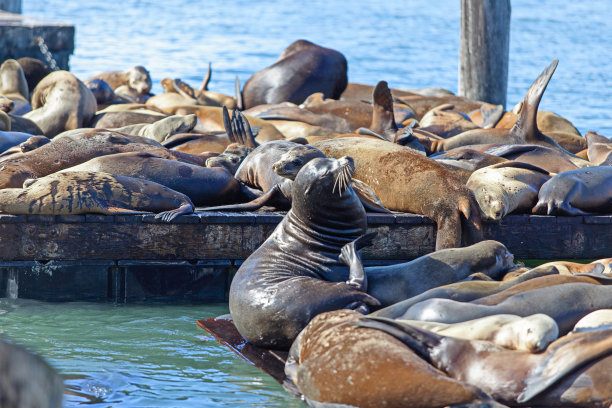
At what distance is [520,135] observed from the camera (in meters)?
8.45

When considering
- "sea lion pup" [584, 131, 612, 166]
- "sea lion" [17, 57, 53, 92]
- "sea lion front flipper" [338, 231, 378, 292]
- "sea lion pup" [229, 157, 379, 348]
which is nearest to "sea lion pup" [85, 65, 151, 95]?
"sea lion" [17, 57, 53, 92]

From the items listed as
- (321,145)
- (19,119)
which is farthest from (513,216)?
(19,119)

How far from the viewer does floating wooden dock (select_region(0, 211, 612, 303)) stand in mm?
5637

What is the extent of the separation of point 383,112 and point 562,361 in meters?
5.51

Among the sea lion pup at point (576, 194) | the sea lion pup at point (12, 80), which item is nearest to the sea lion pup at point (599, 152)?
the sea lion pup at point (576, 194)

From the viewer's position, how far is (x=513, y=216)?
20.5 feet

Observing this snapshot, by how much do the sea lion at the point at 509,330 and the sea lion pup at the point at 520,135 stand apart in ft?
15.1

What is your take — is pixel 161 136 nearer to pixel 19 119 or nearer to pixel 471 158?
pixel 19 119

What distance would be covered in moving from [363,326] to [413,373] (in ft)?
1.42

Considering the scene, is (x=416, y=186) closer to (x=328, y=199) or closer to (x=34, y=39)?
(x=328, y=199)

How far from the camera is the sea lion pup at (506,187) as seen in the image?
607 centimetres

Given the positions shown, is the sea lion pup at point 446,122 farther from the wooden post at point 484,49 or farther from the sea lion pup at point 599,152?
the sea lion pup at point 599,152

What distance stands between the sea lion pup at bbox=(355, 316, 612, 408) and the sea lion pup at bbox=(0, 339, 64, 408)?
1.97 metres

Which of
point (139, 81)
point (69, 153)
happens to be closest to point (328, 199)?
point (69, 153)
